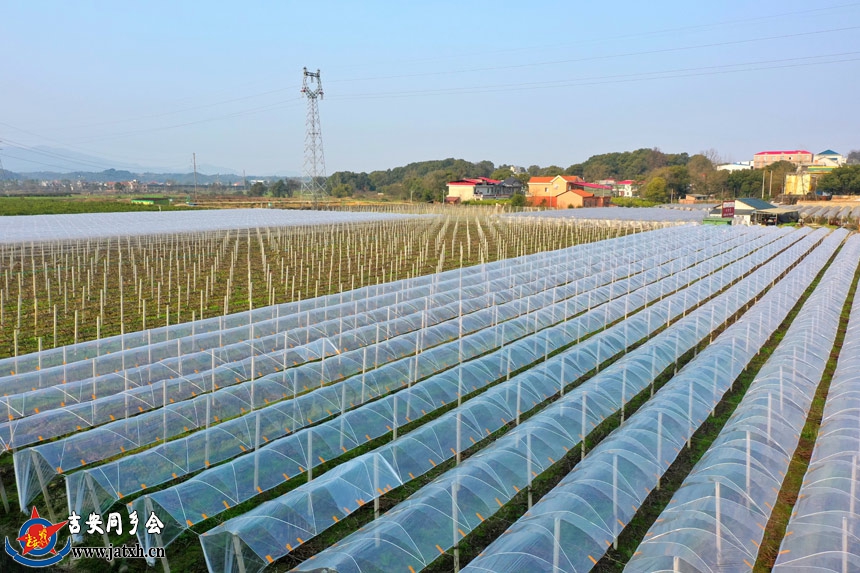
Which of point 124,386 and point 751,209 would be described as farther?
point 751,209

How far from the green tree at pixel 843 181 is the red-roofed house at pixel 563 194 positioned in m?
28.0

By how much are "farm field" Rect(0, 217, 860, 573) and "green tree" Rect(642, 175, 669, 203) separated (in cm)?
6270

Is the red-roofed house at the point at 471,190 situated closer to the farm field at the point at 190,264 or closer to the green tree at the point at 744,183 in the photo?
the green tree at the point at 744,183

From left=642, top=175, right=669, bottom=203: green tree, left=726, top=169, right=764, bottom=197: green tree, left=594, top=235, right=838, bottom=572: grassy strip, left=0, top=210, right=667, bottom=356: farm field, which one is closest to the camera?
left=594, top=235, right=838, bottom=572: grassy strip

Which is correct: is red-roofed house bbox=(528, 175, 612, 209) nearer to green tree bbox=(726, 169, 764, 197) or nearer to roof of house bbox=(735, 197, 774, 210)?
green tree bbox=(726, 169, 764, 197)

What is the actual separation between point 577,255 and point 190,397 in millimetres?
17939

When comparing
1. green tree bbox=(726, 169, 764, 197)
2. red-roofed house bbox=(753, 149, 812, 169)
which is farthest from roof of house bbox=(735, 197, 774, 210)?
red-roofed house bbox=(753, 149, 812, 169)

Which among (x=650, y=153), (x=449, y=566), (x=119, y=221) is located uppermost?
(x=650, y=153)

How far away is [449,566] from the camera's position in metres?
6.03

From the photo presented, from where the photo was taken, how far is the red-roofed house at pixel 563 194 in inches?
2657

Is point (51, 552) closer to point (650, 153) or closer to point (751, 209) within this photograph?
point (751, 209)

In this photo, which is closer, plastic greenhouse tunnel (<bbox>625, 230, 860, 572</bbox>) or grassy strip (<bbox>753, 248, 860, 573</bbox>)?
plastic greenhouse tunnel (<bbox>625, 230, 860, 572</bbox>)

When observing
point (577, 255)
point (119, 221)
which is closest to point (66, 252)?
point (119, 221)

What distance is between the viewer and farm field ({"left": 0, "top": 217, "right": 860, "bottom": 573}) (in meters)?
5.77
